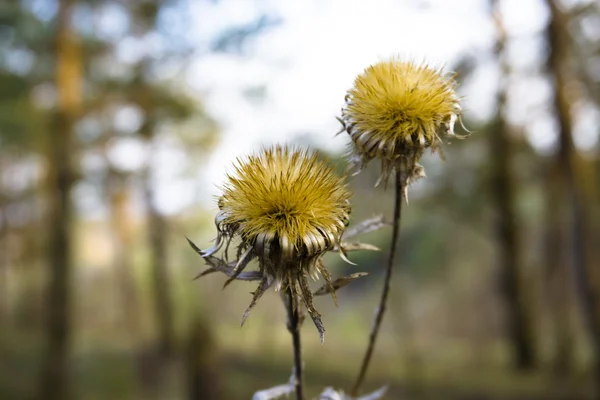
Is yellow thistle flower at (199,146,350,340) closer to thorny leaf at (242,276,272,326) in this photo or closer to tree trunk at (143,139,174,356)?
thorny leaf at (242,276,272,326)

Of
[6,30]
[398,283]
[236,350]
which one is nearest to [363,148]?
[6,30]

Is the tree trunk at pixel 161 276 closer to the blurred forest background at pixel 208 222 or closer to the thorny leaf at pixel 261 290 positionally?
the blurred forest background at pixel 208 222

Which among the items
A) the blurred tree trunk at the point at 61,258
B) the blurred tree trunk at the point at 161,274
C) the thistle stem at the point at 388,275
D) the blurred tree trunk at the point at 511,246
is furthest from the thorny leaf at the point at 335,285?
the blurred tree trunk at the point at 161,274

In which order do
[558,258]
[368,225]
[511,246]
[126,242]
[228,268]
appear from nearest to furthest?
[228,268] → [368,225] → [558,258] → [511,246] → [126,242]

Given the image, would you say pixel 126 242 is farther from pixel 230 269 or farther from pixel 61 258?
pixel 230 269

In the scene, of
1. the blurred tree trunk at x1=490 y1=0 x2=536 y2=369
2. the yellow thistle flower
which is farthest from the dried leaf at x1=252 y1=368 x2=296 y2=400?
the blurred tree trunk at x1=490 y1=0 x2=536 y2=369

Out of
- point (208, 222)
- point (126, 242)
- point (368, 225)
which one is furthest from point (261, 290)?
point (126, 242)
